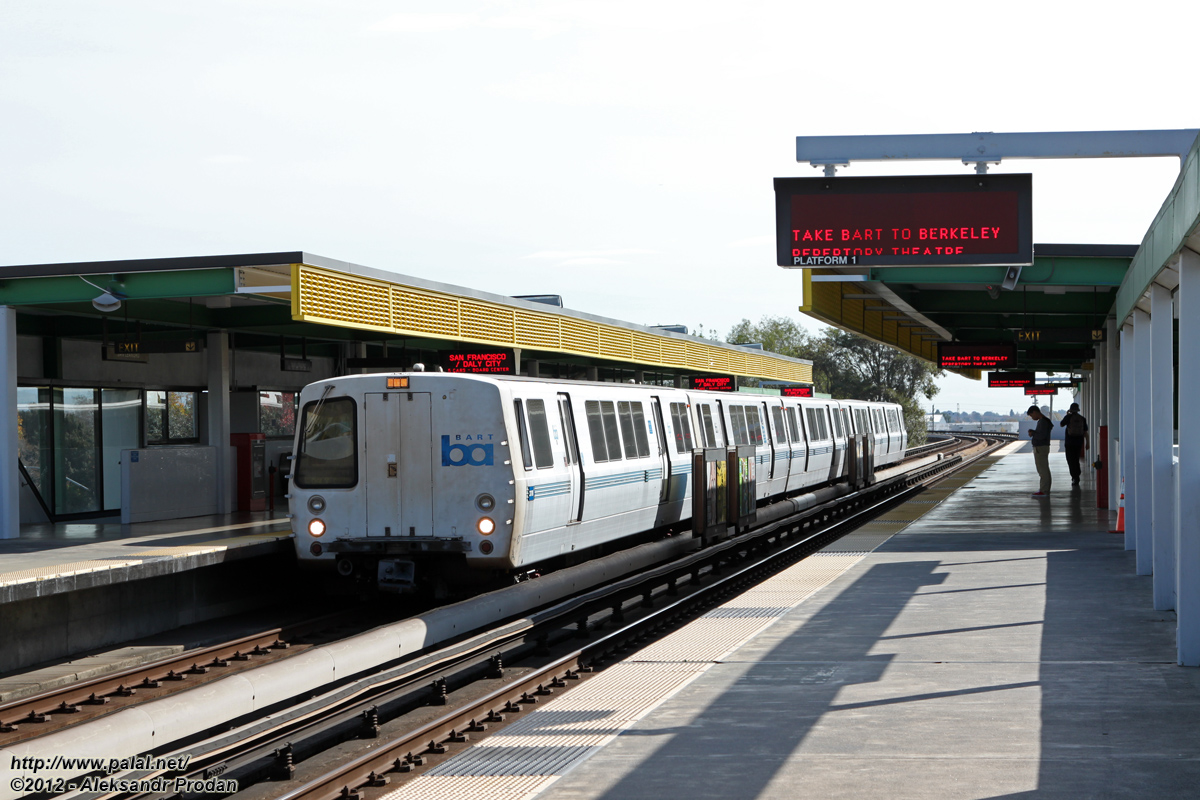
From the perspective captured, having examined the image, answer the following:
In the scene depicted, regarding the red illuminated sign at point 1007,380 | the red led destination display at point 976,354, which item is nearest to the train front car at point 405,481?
the red led destination display at point 976,354

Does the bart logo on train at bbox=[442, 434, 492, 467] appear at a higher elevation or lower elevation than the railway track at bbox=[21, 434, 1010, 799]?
higher

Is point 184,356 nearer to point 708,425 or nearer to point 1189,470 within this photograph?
point 708,425

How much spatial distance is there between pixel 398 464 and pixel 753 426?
33.9 ft

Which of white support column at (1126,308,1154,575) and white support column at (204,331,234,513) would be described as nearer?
white support column at (1126,308,1154,575)

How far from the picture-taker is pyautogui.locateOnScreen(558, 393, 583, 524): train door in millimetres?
13703

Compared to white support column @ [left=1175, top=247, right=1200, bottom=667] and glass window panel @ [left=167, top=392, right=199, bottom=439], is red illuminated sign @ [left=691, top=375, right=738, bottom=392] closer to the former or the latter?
glass window panel @ [left=167, top=392, right=199, bottom=439]

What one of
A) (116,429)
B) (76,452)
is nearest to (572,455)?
(76,452)

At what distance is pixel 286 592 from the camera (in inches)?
610

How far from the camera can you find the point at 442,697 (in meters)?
9.42

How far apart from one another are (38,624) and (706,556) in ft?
27.6

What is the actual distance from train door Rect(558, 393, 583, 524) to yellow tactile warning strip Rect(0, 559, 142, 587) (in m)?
4.53

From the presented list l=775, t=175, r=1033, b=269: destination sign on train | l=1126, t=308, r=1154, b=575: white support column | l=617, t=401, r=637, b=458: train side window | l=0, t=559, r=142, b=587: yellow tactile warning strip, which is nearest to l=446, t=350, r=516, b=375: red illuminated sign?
l=617, t=401, r=637, b=458: train side window

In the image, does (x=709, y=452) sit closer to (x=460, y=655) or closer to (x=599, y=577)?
(x=599, y=577)

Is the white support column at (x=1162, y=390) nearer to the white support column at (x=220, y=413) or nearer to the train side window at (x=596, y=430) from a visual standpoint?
the train side window at (x=596, y=430)
